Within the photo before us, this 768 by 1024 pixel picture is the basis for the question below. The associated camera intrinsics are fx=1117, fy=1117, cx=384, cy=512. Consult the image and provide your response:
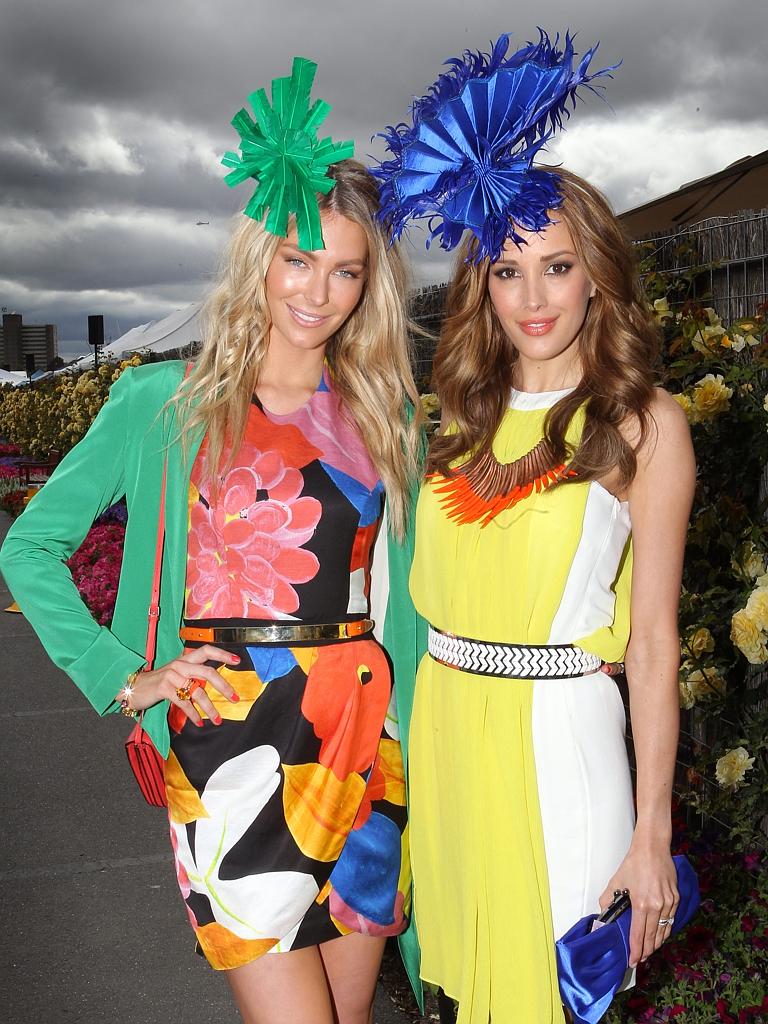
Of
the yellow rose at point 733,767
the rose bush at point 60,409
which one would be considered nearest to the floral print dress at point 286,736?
the yellow rose at point 733,767

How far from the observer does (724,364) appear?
3.49 metres

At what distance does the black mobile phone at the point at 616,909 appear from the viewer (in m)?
1.92

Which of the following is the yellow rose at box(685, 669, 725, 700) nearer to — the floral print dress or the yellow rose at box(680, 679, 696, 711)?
the yellow rose at box(680, 679, 696, 711)

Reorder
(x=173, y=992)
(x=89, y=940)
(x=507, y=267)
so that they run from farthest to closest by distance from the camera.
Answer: (x=89, y=940) < (x=173, y=992) < (x=507, y=267)

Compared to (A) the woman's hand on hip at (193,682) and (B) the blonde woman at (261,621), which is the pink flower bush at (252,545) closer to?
(B) the blonde woman at (261,621)

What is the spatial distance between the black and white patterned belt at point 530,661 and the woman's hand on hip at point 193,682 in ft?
1.53

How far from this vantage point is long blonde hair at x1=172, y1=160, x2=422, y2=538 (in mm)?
2318

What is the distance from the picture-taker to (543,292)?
2.17 metres

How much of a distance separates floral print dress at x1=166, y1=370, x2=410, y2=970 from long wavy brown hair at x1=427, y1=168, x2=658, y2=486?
29 centimetres

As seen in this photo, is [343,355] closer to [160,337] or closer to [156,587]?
[156,587]

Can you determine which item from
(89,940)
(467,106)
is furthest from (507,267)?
(89,940)

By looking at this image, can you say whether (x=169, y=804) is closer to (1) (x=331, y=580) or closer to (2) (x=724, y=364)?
(1) (x=331, y=580)

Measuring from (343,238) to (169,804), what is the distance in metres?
1.23

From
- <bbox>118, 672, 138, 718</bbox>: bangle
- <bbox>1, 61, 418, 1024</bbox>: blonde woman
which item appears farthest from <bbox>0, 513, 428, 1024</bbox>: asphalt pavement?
<bbox>118, 672, 138, 718</bbox>: bangle
